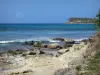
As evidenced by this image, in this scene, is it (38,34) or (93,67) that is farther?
(38,34)

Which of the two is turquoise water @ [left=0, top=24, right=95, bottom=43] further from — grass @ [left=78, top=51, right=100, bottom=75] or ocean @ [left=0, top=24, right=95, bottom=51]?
grass @ [left=78, top=51, right=100, bottom=75]

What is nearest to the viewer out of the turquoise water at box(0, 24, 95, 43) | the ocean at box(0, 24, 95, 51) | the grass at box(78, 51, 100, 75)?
the grass at box(78, 51, 100, 75)

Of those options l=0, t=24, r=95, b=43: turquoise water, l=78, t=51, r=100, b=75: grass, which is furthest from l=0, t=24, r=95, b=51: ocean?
l=78, t=51, r=100, b=75: grass

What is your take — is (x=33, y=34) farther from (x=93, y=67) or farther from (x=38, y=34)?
(x=93, y=67)

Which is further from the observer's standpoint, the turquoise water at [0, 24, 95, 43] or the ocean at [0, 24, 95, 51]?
the turquoise water at [0, 24, 95, 43]

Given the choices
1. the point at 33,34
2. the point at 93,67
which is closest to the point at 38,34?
the point at 33,34

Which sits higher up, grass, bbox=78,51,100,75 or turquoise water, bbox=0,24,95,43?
turquoise water, bbox=0,24,95,43

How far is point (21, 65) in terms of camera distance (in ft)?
70.7

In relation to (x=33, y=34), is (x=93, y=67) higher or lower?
lower

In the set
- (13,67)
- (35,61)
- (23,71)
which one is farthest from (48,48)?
(23,71)

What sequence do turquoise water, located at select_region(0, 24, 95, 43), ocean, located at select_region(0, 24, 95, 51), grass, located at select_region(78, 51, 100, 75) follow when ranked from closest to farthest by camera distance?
grass, located at select_region(78, 51, 100, 75) < ocean, located at select_region(0, 24, 95, 51) < turquoise water, located at select_region(0, 24, 95, 43)

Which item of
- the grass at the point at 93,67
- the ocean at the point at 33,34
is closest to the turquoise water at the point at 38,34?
the ocean at the point at 33,34

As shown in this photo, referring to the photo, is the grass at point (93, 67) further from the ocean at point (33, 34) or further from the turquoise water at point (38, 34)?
the turquoise water at point (38, 34)

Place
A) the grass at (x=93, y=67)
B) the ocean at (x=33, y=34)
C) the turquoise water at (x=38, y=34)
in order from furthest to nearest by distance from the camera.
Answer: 1. the turquoise water at (x=38, y=34)
2. the ocean at (x=33, y=34)
3. the grass at (x=93, y=67)
